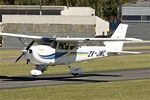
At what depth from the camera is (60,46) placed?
27812 mm

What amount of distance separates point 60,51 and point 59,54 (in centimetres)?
21

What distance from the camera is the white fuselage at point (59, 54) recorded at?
26031 millimetres

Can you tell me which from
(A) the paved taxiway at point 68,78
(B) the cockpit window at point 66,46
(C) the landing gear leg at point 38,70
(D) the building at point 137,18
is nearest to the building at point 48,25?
(D) the building at point 137,18

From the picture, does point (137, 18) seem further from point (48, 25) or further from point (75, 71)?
point (75, 71)

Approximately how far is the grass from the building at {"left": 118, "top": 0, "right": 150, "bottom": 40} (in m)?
65.9

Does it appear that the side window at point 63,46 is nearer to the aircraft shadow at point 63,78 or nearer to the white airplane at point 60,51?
the white airplane at point 60,51

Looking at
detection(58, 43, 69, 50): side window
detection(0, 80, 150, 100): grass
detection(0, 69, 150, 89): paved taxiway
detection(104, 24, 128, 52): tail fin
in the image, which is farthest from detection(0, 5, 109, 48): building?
detection(0, 80, 150, 100): grass

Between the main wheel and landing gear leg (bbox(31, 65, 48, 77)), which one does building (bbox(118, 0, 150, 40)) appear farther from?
landing gear leg (bbox(31, 65, 48, 77))

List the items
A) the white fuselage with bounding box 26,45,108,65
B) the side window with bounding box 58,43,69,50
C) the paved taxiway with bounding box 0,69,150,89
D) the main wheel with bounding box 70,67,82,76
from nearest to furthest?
the paved taxiway with bounding box 0,69,150,89, the white fuselage with bounding box 26,45,108,65, the side window with bounding box 58,43,69,50, the main wheel with bounding box 70,67,82,76

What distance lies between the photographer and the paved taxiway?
2426cm

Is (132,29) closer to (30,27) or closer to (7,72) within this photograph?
(30,27)

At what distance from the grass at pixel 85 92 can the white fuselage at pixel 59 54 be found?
3.91m

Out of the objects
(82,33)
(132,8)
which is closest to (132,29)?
(132,8)

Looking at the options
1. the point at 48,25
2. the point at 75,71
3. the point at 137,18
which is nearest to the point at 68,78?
the point at 75,71
